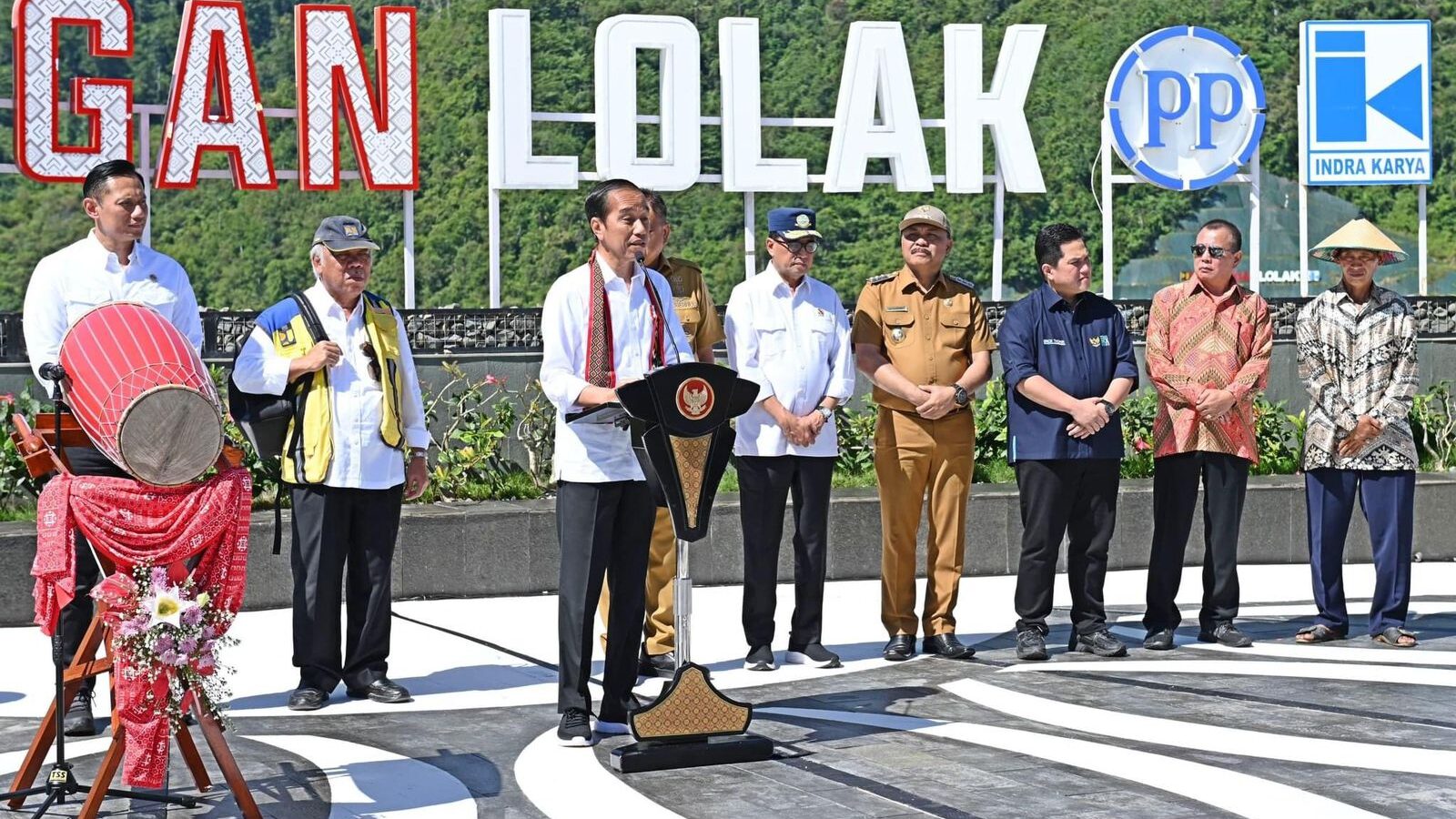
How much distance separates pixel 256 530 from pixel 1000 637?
3963mm

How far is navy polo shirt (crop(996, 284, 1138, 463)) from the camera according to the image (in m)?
8.09

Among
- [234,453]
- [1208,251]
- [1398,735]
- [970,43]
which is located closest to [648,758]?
[234,453]

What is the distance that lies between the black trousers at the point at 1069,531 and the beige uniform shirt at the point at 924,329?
58cm

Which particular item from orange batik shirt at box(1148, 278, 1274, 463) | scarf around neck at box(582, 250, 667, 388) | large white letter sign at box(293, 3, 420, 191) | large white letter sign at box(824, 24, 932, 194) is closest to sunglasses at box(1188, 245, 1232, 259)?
orange batik shirt at box(1148, 278, 1274, 463)

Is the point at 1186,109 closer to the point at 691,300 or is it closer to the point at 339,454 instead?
the point at 691,300

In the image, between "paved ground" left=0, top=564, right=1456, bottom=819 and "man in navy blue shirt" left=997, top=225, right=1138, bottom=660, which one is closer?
"paved ground" left=0, top=564, right=1456, bottom=819

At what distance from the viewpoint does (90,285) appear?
6613 mm

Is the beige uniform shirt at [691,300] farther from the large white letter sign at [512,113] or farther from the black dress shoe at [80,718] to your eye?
the large white letter sign at [512,113]

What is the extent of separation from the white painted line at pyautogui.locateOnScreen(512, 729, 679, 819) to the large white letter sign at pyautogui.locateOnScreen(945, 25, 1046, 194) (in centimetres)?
1149

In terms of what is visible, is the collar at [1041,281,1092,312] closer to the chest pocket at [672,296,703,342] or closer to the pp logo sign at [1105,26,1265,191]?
the chest pocket at [672,296,703,342]

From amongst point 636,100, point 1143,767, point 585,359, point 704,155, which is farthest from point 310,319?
point 704,155

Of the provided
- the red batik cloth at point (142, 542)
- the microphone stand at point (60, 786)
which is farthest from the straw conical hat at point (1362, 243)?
the microphone stand at point (60, 786)

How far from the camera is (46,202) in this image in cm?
4825

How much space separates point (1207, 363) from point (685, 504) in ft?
10.8
